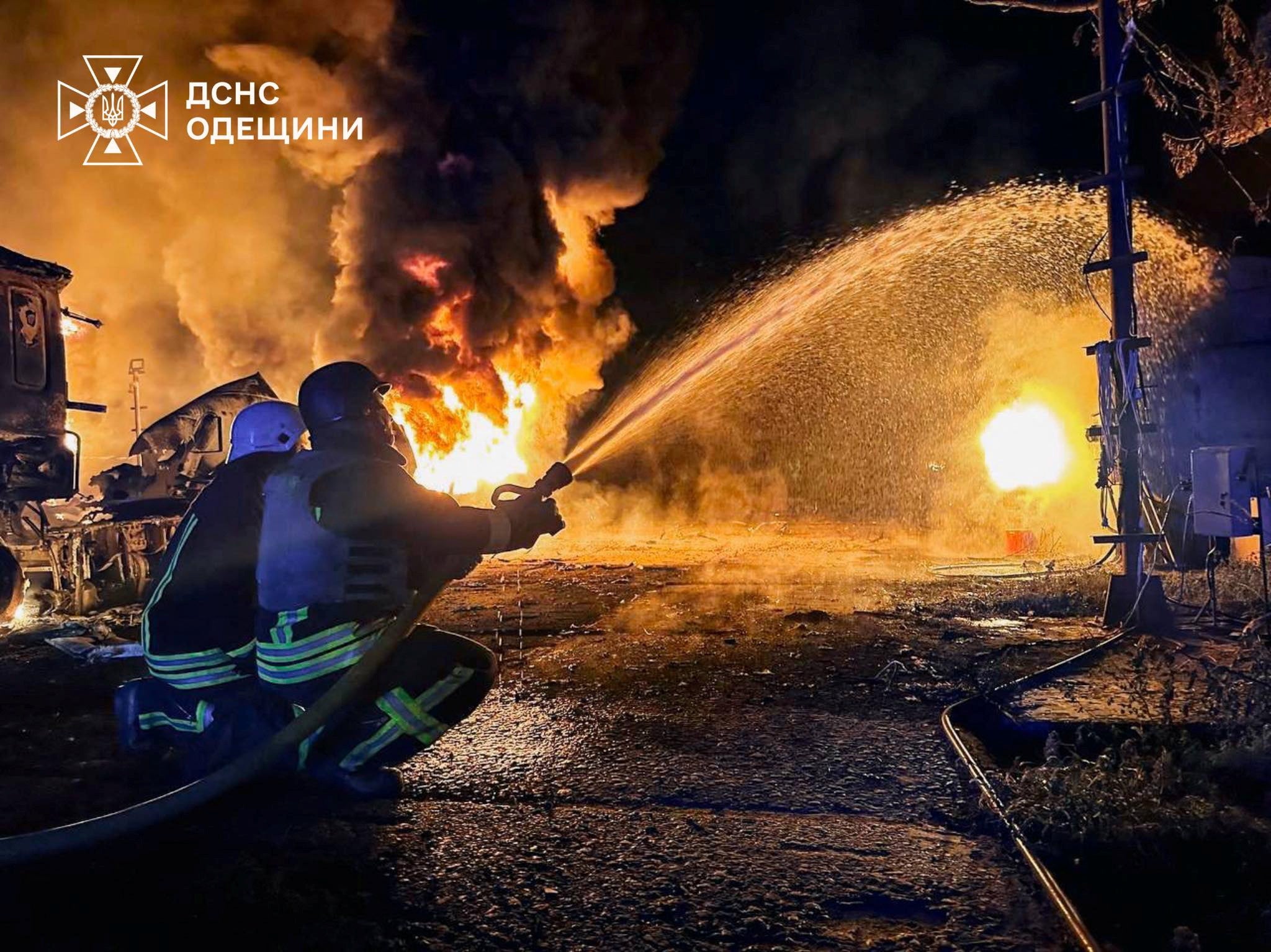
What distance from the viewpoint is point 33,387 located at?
32.3ft

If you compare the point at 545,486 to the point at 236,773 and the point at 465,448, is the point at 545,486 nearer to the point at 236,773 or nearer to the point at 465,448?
the point at 236,773

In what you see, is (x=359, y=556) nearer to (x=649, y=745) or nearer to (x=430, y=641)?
(x=430, y=641)

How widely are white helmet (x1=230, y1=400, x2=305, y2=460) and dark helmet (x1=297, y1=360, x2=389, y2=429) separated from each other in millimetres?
497

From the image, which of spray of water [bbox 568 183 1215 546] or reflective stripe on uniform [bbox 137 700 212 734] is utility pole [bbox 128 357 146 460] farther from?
reflective stripe on uniform [bbox 137 700 212 734]

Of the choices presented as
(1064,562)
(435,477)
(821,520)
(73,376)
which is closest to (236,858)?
(1064,562)

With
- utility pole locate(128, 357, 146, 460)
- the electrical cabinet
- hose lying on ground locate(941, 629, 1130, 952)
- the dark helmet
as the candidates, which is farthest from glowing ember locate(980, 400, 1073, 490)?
utility pole locate(128, 357, 146, 460)

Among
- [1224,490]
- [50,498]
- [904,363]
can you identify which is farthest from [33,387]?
[904,363]

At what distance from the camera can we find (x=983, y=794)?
3.26m

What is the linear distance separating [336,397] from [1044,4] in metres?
8.57

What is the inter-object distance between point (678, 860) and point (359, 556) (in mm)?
1737

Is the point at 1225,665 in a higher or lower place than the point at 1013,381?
lower

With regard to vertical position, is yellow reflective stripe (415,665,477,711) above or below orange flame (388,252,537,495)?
below

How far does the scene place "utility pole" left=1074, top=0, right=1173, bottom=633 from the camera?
21.8 ft

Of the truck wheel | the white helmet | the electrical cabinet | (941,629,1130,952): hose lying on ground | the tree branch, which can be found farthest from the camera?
the truck wheel
